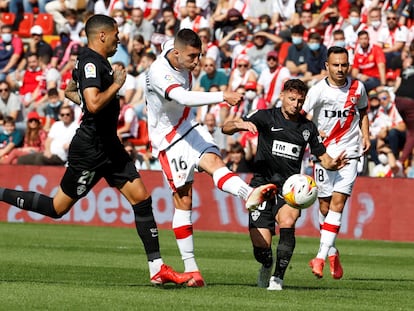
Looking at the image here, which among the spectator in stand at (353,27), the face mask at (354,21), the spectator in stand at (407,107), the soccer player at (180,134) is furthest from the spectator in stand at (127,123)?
the soccer player at (180,134)

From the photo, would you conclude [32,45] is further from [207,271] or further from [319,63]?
[207,271]

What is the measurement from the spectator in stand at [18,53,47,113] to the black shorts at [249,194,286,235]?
16094 millimetres

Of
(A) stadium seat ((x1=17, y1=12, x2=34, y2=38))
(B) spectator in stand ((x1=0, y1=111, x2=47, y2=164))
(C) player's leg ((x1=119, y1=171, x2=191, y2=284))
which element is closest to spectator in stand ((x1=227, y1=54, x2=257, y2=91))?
(B) spectator in stand ((x1=0, y1=111, x2=47, y2=164))

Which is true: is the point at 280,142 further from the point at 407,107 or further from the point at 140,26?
the point at 140,26

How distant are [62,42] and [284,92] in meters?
17.7

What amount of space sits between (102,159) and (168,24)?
16494 millimetres

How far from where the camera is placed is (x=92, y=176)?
1100 cm

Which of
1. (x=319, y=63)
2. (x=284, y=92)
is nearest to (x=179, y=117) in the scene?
(x=284, y=92)

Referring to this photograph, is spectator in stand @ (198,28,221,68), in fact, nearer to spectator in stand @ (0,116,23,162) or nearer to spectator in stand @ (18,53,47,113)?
spectator in stand @ (18,53,47,113)

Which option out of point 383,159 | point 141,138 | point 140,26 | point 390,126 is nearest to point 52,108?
point 141,138

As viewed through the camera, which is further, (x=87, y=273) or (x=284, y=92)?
(x=87, y=273)

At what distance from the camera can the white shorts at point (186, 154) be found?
1141 centimetres

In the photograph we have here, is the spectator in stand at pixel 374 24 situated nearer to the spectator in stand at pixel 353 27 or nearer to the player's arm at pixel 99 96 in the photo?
the spectator in stand at pixel 353 27

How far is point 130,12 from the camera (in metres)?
29.3
